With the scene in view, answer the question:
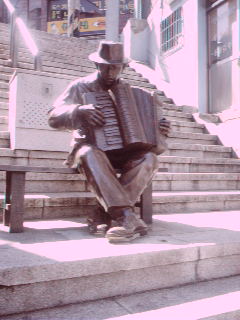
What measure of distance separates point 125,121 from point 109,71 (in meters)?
0.48

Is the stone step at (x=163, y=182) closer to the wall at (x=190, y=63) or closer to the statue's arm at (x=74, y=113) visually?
the statue's arm at (x=74, y=113)

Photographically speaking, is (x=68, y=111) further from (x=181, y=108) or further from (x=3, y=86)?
(x=181, y=108)

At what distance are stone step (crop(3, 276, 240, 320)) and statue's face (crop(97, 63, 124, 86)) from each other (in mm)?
1794

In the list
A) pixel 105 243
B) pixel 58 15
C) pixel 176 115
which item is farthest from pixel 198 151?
pixel 58 15

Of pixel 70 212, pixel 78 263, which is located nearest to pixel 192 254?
pixel 78 263

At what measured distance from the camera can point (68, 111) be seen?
2775mm

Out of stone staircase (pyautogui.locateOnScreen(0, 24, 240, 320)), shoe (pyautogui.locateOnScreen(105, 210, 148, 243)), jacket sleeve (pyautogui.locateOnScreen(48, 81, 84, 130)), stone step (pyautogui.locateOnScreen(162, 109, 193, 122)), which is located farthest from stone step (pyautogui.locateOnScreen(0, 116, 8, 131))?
stone step (pyautogui.locateOnScreen(162, 109, 193, 122))

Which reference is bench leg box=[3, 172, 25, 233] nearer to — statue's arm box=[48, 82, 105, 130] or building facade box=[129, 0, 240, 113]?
statue's arm box=[48, 82, 105, 130]

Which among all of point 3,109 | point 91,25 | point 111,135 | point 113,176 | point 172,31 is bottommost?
point 113,176

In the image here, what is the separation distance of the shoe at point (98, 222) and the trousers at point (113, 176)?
195 millimetres

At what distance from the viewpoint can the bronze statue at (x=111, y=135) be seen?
8.48 ft

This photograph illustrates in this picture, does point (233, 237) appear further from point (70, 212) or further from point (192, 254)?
point (70, 212)

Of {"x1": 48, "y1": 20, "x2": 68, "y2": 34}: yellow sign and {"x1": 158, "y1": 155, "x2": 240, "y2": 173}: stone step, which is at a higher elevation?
{"x1": 48, "y1": 20, "x2": 68, "y2": 34}: yellow sign

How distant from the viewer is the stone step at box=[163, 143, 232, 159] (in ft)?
17.9
